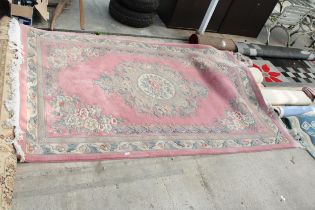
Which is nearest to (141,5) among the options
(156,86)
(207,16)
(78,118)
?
(207,16)

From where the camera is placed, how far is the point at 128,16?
4.21m

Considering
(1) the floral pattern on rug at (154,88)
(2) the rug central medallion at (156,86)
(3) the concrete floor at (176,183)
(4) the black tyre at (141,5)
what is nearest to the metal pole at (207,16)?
(4) the black tyre at (141,5)

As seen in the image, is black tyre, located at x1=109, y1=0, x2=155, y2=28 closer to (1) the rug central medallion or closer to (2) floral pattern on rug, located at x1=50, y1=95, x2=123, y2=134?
(1) the rug central medallion

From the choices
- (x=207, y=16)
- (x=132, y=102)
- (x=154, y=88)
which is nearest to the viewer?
(x=132, y=102)

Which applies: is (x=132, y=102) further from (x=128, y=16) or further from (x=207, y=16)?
(x=207, y=16)

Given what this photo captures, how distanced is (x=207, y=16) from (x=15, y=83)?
3117mm

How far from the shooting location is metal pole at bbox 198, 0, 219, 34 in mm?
4464

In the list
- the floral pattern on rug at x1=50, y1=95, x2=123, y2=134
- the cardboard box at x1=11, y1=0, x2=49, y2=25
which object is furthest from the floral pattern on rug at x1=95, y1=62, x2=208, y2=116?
the cardboard box at x1=11, y1=0, x2=49, y2=25

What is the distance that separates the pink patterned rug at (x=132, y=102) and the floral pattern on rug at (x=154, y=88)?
0.04 ft

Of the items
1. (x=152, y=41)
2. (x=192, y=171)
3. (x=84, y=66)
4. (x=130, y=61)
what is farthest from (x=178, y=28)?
(x=192, y=171)

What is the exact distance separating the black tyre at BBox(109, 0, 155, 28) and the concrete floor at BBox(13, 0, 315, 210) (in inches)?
92.3

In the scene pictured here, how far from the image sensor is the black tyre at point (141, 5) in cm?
411

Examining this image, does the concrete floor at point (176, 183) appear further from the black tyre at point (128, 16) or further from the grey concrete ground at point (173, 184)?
the black tyre at point (128, 16)

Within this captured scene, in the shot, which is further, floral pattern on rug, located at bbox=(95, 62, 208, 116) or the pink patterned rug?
floral pattern on rug, located at bbox=(95, 62, 208, 116)
